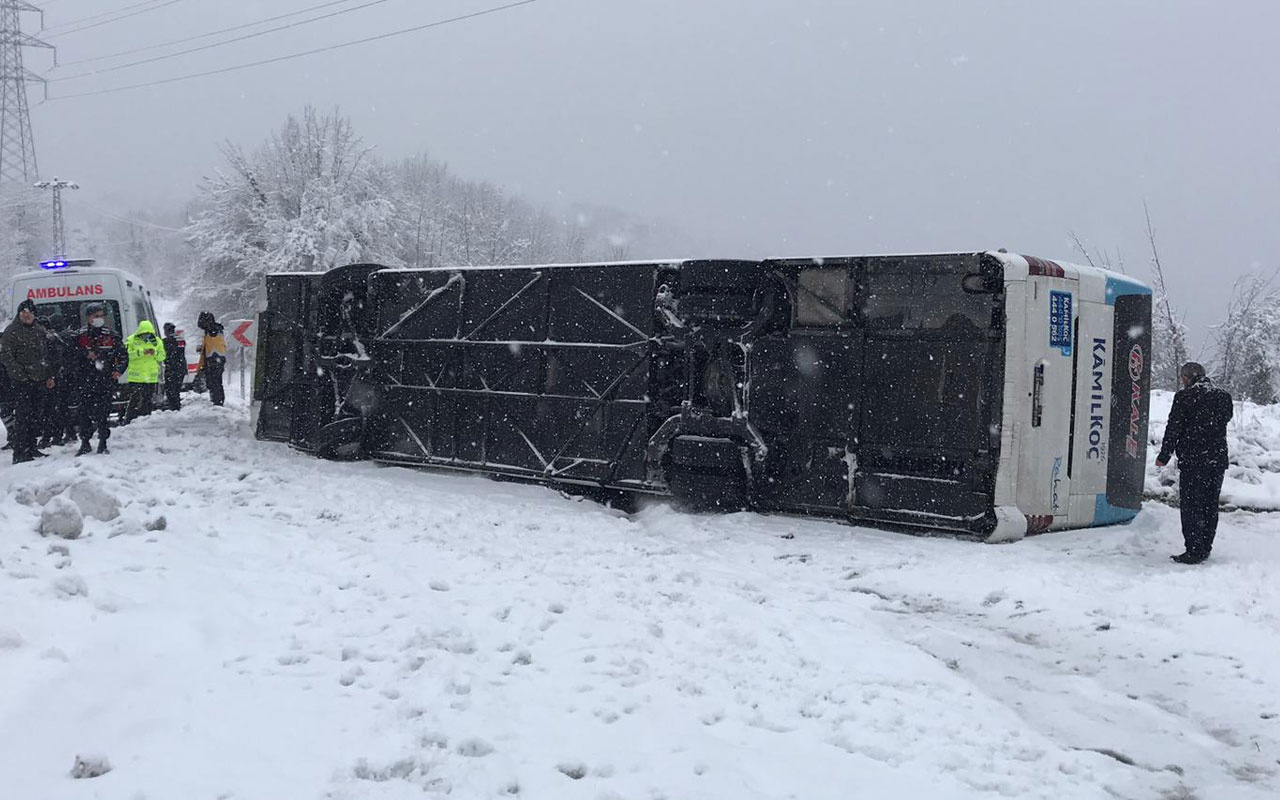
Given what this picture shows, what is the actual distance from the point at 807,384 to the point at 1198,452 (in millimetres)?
3454

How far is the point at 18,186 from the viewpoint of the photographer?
66.4m

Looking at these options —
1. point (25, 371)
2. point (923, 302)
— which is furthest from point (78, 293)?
point (923, 302)

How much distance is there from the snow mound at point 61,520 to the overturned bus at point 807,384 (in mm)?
5339

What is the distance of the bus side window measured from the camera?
29.7ft

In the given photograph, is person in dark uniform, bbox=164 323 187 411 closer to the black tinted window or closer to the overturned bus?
the black tinted window

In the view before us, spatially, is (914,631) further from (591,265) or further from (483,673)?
(591,265)

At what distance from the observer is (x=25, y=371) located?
34.4 ft

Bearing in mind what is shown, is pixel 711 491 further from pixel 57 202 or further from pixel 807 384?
pixel 57 202

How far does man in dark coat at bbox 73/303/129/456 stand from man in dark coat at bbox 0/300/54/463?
0.37m

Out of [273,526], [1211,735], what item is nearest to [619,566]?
[273,526]

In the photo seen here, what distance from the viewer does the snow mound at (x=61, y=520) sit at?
6.05m

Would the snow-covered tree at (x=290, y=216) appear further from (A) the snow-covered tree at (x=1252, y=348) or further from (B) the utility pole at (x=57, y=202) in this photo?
(A) the snow-covered tree at (x=1252, y=348)

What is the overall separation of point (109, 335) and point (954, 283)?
10081 mm

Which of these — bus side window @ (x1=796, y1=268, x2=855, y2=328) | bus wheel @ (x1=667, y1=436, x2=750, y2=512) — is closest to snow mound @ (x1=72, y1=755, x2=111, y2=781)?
bus wheel @ (x1=667, y1=436, x2=750, y2=512)
